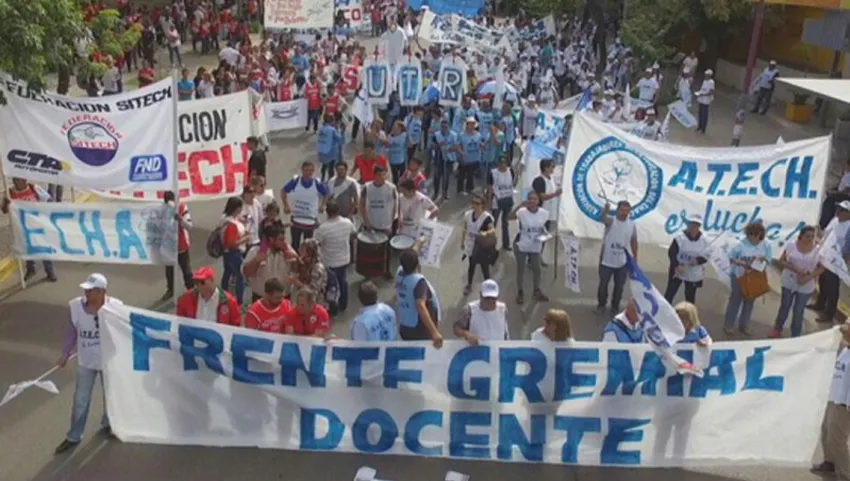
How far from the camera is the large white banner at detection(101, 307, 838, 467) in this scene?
698cm

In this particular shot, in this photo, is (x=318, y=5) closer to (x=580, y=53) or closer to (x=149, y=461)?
(x=580, y=53)

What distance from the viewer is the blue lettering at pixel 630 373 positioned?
273 inches

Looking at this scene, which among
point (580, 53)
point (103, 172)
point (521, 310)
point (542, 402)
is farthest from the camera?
point (580, 53)

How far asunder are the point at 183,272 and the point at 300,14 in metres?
16.0

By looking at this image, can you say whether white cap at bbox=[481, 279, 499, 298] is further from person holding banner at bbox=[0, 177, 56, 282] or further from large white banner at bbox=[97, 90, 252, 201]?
large white banner at bbox=[97, 90, 252, 201]

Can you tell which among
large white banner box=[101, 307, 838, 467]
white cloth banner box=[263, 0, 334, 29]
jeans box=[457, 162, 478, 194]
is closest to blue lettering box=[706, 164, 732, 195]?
large white banner box=[101, 307, 838, 467]

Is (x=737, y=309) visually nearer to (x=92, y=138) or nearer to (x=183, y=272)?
(x=183, y=272)

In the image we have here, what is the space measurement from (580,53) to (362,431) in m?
21.5

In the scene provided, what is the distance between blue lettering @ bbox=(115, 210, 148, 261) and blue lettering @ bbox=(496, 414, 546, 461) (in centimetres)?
501

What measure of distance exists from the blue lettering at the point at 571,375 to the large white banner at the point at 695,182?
4405 millimetres

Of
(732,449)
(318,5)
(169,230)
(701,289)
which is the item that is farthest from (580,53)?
(732,449)

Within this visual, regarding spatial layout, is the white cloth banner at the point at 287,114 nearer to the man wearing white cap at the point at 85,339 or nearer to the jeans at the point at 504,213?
the jeans at the point at 504,213

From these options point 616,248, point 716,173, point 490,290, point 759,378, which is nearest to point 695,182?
point 716,173

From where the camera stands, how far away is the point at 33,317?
32.6 ft
